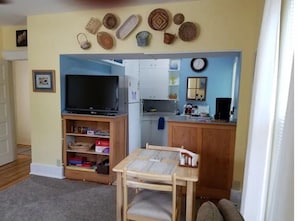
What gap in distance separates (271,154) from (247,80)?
56.0 inches

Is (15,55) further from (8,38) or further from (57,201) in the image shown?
(57,201)

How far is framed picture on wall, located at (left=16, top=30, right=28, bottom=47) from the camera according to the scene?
398cm

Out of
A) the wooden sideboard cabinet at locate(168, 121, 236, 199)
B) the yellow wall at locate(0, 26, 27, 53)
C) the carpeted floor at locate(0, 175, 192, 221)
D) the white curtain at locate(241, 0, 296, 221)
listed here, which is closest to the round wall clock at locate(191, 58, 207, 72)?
the wooden sideboard cabinet at locate(168, 121, 236, 199)

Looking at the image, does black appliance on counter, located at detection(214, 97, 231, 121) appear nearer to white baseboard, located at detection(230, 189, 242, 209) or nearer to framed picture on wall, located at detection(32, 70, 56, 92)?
white baseboard, located at detection(230, 189, 242, 209)

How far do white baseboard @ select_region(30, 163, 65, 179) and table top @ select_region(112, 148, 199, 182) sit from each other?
1791 millimetres

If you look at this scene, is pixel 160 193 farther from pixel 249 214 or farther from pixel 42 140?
pixel 42 140

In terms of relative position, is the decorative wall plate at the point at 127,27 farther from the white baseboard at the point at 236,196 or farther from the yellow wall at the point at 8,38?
the white baseboard at the point at 236,196

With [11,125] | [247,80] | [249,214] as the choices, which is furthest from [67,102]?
[249,214]

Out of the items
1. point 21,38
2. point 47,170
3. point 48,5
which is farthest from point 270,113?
point 21,38

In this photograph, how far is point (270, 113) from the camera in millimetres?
1477

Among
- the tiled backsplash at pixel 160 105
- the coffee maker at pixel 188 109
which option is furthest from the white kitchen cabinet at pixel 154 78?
the coffee maker at pixel 188 109

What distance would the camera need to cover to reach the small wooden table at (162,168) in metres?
1.83

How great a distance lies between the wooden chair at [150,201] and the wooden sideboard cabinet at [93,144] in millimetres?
1469

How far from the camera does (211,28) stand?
2.78m
